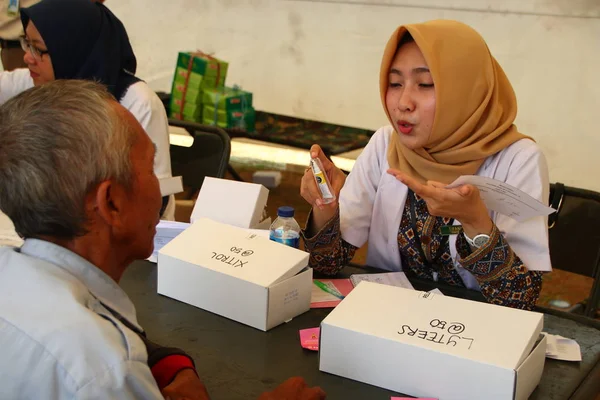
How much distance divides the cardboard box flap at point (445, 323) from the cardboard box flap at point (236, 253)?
0.19m

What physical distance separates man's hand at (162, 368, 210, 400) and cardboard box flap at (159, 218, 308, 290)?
1.02ft

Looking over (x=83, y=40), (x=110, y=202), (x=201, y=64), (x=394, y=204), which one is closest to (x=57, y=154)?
(x=110, y=202)

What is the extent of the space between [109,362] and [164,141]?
Answer: 1843 millimetres

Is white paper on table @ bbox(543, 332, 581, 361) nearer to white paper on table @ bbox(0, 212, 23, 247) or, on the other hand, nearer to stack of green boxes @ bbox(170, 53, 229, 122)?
white paper on table @ bbox(0, 212, 23, 247)

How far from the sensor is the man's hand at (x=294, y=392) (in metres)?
1.14

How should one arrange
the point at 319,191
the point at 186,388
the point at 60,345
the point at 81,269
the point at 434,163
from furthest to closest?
the point at 434,163 < the point at 319,191 < the point at 186,388 < the point at 81,269 < the point at 60,345

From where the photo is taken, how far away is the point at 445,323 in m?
1.24

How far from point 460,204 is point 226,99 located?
3072mm

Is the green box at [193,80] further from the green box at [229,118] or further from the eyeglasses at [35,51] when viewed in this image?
the eyeglasses at [35,51]

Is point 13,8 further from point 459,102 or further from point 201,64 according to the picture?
point 459,102

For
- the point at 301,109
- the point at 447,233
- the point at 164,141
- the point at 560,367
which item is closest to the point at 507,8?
the point at 301,109

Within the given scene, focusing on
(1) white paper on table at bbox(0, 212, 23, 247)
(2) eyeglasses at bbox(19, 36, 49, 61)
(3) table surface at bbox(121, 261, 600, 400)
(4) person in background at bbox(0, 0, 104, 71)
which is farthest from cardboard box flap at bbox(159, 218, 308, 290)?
(4) person in background at bbox(0, 0, 104, 71)

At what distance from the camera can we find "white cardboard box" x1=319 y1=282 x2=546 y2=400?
44.9 inches

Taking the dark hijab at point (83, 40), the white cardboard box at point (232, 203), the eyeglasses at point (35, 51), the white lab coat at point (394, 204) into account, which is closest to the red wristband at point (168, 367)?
the white cardboard box at point (232, 203)
